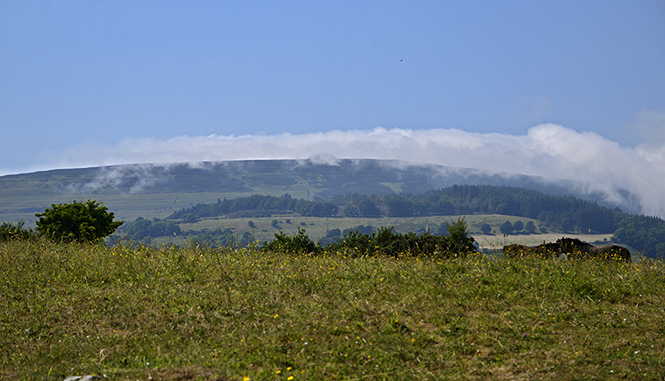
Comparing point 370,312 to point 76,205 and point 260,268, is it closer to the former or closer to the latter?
point 260,268

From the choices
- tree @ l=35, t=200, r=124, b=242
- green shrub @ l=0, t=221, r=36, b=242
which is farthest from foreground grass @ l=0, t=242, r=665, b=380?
tree @ l=35, t=200, r=124, b=242

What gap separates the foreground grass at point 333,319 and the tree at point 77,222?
7691 mm

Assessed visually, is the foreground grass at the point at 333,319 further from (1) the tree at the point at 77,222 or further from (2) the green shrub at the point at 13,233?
(1) the tree at the point at 77,222

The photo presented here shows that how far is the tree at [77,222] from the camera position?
2254 centimetres

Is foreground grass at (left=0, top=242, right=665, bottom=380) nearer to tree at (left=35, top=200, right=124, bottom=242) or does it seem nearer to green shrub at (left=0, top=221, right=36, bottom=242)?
green shrub at (left=0, top=221, right=36, bottom=242)

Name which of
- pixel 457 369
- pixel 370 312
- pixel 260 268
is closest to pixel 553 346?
pixel 457 369

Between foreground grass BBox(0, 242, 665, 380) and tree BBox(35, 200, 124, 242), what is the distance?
769 centimetres

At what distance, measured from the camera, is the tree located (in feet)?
73.9

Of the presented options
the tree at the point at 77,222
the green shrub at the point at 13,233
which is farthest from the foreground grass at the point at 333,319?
the tree at the point at 77,222

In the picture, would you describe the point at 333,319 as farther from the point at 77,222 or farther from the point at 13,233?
the point at 13,233

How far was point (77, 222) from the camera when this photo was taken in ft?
76.3

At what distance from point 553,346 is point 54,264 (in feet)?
45.9

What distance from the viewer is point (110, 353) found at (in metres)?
9.80

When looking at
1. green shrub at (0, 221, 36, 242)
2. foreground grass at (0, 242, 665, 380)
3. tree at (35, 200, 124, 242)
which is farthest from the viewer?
tree at (35, 200, 124, 242)
